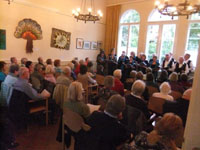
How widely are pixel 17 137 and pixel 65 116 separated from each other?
4.95 ft

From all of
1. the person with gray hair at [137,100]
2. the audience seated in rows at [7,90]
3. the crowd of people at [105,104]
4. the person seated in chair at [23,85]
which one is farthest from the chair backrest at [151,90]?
the audience seated in rows at [7,90]

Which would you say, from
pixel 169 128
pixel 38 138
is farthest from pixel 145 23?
pixel 169 128

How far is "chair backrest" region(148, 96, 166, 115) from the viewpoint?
266 centimetres

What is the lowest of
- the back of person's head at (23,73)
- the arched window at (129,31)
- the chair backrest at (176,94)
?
the chair backrest at (176,94)

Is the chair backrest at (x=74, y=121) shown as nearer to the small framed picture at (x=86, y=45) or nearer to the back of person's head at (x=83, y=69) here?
the back of person's head at (x=83, y=69)

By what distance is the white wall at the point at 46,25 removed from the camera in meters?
5.45

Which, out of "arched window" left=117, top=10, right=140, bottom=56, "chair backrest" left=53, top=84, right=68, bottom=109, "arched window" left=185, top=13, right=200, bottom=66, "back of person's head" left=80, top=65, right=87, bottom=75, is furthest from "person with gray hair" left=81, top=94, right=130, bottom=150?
"arched window" left=117, top=10, right=140, bottom=56

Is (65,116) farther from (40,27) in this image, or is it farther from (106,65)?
(106,65)

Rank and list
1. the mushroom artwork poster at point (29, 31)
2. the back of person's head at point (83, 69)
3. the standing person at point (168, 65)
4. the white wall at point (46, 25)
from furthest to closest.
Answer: the standing person at point (168, 65) → the mushroom artwork poster at point (29, 31) → the white wall at point (46, 25) → the back of person's head at point (83, 69)

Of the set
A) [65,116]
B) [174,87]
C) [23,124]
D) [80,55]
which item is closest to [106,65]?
[80,55]

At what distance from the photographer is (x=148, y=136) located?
54.9 inches

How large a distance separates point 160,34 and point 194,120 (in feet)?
21.8

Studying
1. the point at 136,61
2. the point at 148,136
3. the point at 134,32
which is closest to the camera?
the point at 148,136

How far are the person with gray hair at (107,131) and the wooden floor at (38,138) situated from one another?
1.17m
